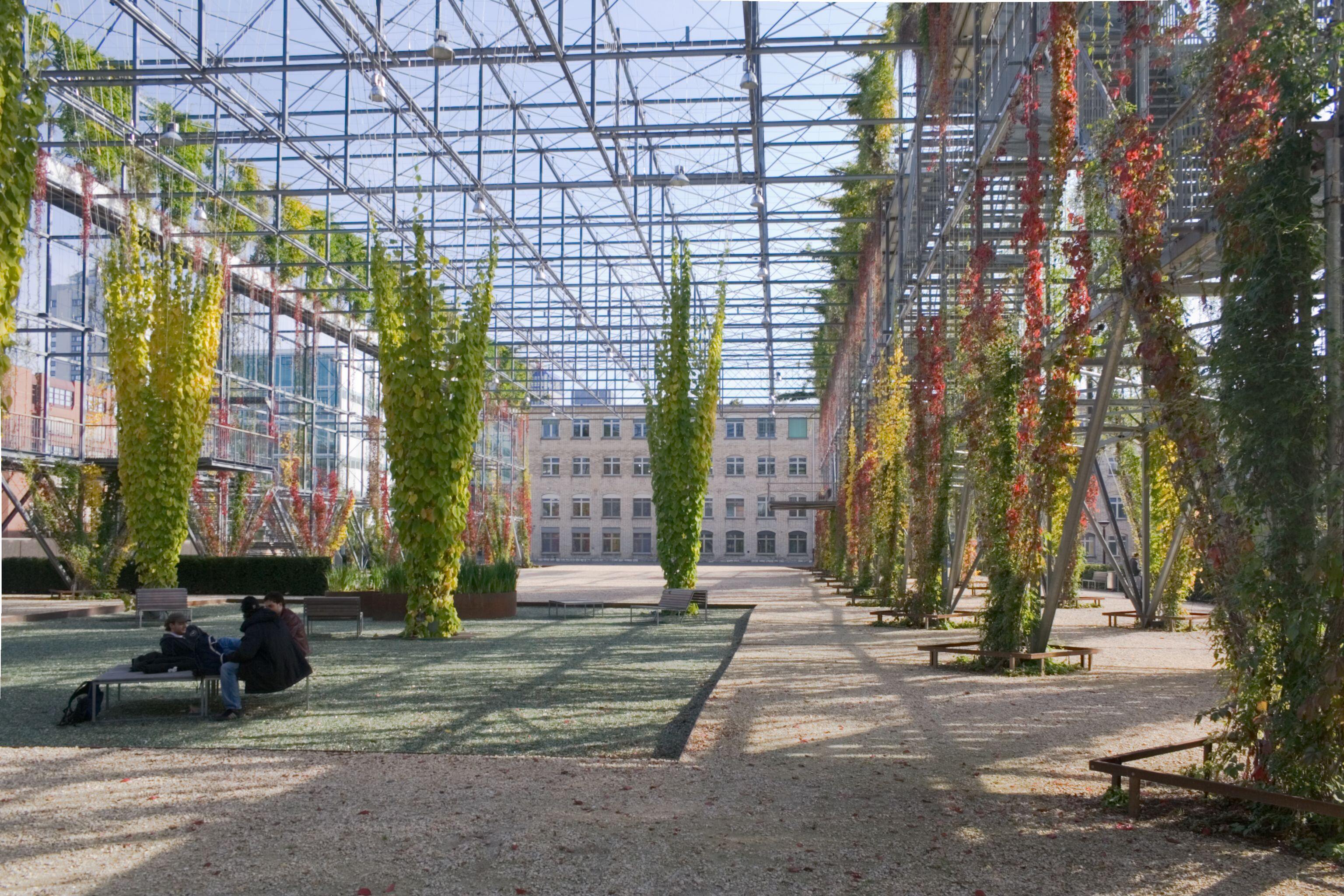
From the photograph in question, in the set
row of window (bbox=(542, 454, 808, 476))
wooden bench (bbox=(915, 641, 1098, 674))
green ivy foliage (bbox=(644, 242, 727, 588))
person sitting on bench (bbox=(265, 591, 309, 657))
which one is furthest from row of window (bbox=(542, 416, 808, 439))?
person sitting on bench (bbox=(265, 591, 309, 657))

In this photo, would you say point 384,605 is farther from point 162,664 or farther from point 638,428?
point 638,428

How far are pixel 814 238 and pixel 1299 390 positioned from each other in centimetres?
2427

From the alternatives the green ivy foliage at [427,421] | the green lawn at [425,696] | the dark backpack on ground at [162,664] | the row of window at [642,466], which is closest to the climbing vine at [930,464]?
the green lawn at [425,696]

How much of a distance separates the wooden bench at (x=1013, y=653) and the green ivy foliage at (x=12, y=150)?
821 cm

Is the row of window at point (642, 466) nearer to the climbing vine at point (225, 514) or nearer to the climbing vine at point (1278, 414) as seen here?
the climbing vine at point (225, 514)

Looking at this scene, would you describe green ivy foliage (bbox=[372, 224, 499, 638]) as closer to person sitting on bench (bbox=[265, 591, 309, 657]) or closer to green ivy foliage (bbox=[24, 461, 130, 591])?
person sitting on bench (bbox=[265, 591, 309, 657])

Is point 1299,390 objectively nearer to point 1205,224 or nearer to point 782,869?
point 782,869

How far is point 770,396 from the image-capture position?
51875 millimetres

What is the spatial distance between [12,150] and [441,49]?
1085 centimetres

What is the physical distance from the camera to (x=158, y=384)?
61.5 feet

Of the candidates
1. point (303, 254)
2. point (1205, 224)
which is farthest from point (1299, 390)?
point (303, 254)

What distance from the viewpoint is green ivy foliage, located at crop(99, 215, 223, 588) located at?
18.6 meters

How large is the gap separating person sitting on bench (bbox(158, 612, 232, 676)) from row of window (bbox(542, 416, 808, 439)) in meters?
54.1

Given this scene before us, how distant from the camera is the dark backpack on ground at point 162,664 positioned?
8.47 m
